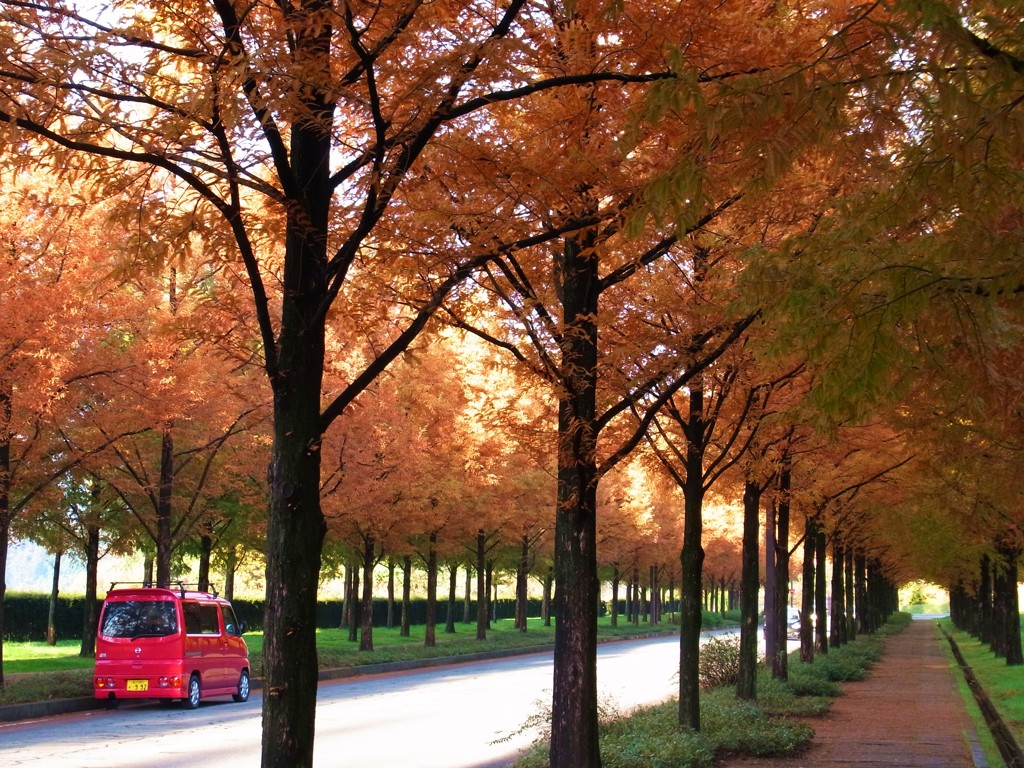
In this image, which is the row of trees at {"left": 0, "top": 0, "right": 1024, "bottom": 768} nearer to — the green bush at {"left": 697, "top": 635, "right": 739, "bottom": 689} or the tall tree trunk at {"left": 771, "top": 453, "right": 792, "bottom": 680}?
the tall tree trunk at {"left": 771, "top": 453, "right": 792, "bottom": 680}

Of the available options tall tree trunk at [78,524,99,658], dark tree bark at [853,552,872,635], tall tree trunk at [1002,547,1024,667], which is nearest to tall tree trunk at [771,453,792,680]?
tall tree trunk at [1002,547,1024,667]

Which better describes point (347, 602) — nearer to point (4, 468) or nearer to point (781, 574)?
point (781, 574)

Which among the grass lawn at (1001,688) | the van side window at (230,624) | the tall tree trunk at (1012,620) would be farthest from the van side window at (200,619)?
the tall tree trunk at (1012,620)

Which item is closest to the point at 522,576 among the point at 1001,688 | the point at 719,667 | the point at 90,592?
the point at 90,592

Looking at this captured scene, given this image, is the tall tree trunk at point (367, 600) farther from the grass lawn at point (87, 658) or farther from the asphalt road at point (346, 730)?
the asphalt road at point (346, 730)

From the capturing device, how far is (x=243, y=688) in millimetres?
21922

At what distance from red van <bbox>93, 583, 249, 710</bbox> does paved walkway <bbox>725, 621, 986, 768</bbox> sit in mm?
10619

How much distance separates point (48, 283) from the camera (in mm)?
17234

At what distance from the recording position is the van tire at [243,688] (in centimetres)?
2173

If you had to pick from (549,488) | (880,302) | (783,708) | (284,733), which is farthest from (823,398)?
(549,488)

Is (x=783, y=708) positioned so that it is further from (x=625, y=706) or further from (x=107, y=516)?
(x=107, y=516)

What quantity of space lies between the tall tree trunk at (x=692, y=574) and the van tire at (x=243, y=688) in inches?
447

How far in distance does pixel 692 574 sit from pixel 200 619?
10568 mm

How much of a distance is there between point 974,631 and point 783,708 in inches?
1789
